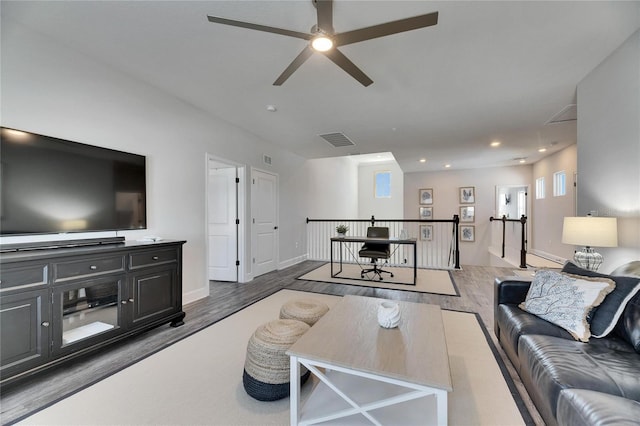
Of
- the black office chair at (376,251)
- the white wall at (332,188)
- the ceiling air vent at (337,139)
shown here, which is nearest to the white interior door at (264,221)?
the ceiling air vent at (337,139)

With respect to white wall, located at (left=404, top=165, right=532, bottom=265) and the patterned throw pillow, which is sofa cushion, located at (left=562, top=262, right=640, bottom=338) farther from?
white wall, located at (left=404, top=165, right=532, bottom=265)

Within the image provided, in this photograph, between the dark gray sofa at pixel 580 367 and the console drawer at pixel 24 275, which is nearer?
the dark gray sofa at pixel 580 367

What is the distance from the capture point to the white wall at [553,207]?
5625mm

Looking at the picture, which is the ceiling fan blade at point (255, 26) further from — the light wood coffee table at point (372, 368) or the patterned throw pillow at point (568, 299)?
the patterned throw pillow at point (568, 299)

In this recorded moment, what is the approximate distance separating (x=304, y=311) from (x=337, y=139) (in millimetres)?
3939

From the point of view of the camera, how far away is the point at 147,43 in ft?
7.82

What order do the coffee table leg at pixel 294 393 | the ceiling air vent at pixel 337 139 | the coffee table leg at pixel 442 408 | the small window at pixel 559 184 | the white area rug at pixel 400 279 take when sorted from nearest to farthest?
the coffee table leg at pixel 442 408 → the coffee table leg at pixel 294 393 → the white area rug at pixel 400 279 → the ceiling air vent at pixel 337 139 → the small window at pixel 559 184

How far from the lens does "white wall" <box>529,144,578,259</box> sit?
5.62 m

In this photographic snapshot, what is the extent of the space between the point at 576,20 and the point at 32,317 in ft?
15.2

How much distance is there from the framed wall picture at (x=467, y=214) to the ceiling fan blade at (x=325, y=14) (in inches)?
327

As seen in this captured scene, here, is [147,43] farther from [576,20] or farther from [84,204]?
[576,20]

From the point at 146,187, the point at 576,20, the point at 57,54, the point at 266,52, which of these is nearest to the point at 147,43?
the point at 57,54

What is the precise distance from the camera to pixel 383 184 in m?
10.9

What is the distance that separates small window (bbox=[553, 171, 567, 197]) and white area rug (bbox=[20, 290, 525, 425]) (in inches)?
218
